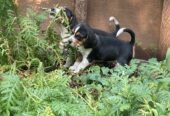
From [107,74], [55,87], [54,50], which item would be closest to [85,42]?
[54,50]

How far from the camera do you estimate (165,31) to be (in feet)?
18.6

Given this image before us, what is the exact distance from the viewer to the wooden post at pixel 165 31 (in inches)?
221

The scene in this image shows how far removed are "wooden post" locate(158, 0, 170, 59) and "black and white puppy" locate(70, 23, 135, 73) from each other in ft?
3.17

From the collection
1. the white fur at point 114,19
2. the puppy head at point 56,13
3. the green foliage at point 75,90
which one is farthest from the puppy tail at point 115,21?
the green foliage at point 75,90

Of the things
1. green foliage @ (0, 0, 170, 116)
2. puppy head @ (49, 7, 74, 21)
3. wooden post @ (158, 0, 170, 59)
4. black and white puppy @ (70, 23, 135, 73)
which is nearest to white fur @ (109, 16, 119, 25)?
wooden post @ (158, 0, 170, 59)

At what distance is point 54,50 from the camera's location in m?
3.72

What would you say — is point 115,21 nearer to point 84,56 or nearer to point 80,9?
point 80,9

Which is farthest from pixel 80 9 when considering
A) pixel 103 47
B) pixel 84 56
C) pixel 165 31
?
pixel 84 56

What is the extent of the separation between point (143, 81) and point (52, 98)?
66 cm

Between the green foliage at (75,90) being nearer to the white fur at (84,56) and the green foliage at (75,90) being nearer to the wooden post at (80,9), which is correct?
the white fur at (84,56)

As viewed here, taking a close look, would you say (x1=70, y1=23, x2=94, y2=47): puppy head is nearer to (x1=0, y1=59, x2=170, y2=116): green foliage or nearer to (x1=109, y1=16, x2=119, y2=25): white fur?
(x1=0, y1=59, x2=170, y2=116): green foliage

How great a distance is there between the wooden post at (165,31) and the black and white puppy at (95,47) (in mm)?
966

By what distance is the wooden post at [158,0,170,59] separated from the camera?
18.4 feet

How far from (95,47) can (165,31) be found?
1608 millimetres
